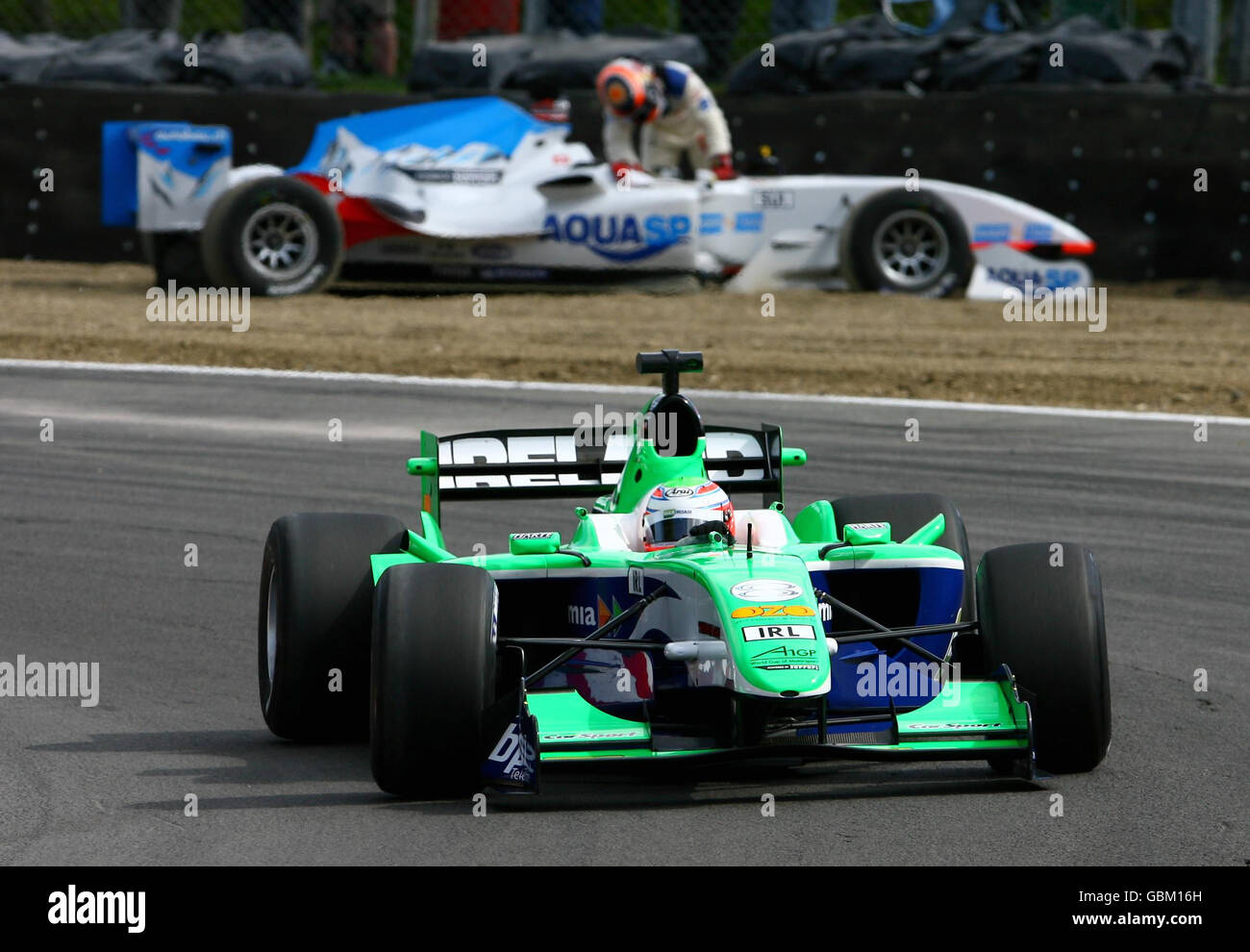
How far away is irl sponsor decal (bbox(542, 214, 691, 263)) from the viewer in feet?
52.7

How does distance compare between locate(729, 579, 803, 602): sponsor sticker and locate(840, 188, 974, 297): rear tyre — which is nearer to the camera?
locate(729, 579, 803, 602): sponsor sticker

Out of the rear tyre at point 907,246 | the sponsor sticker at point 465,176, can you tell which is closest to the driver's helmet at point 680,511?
the sponsor sticker at point 465,176

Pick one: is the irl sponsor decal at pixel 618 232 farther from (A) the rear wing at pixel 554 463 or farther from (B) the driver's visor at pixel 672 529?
(B) the driver's visor at pixel 672 529

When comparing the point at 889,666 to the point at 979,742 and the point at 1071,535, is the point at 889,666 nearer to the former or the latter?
the point at 979,742

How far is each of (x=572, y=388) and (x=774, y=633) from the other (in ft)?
25.4

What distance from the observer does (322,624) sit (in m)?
6.12

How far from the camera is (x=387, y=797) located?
18.2 ft

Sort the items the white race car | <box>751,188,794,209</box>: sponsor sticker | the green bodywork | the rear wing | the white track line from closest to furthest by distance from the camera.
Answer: the green bodywork < the rear wing < the white track line < the white race car < <box>751,188,794,209</box>: sponsor sticker

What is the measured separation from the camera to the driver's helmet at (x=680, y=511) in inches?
240

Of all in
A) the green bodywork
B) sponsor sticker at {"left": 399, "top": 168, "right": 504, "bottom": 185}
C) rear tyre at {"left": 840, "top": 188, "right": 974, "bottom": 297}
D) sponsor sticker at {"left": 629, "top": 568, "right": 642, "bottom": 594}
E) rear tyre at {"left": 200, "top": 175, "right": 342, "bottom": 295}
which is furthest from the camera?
rear tyre at {"left": 840, "top": 188, "right": 974, "bottom": 297}

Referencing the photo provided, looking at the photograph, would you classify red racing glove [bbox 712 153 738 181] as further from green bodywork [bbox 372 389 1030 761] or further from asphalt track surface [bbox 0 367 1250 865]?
green bodywork [bbox 372 389 1030 761]

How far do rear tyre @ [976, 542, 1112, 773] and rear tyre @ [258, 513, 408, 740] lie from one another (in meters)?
1.76

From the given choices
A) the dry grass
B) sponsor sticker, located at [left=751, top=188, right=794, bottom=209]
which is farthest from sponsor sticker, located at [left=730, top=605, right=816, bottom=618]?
sponsor sticker, located at [left=751, top=188, right=794, bottom=209]
